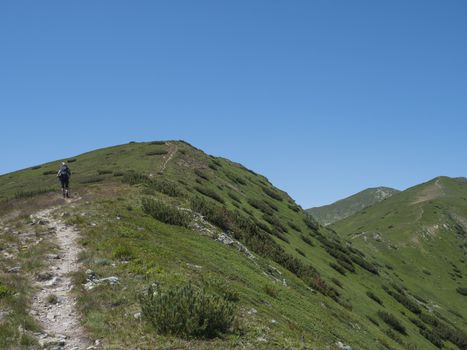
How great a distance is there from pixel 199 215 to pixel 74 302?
1941 cm

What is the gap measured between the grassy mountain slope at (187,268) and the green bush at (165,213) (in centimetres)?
10

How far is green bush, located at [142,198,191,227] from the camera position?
2869 cm

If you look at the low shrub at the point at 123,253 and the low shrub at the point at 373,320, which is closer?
the low shrub at the point at 123,253

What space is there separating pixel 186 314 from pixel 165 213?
57.7 ft

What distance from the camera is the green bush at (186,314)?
11.7 meters

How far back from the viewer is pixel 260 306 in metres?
17.2

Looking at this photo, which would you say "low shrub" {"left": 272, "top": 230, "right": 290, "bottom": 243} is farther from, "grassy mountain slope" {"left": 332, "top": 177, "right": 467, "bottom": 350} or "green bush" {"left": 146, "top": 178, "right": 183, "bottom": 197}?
"grassy mountain slope" {"left": 332, "top": 177, "right": 467, "bottom": 350}

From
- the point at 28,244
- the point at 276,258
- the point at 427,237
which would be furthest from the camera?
the point at 427,237

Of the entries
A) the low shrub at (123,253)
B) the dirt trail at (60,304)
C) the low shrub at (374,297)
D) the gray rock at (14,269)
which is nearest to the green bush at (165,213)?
the dirt trail at (60,304)

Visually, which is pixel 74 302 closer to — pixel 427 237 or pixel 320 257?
pixel 320 257

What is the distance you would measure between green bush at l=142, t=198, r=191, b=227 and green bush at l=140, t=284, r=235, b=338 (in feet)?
51.9

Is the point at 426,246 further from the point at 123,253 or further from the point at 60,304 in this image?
the point at 60,304

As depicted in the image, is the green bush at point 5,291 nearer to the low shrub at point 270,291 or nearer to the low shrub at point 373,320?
the low shrub at point 270,291

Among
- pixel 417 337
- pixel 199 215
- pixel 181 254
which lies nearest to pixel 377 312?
pixel 417 337
